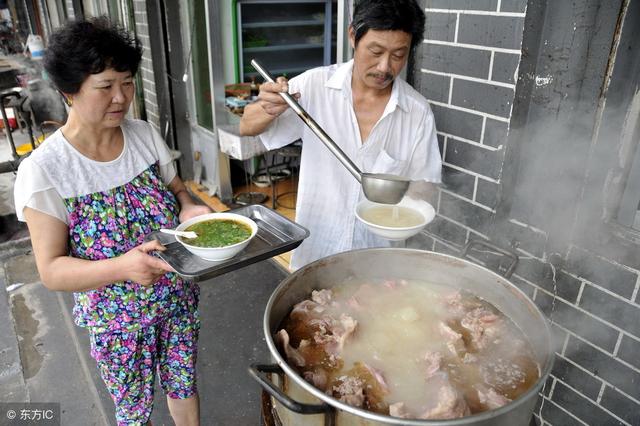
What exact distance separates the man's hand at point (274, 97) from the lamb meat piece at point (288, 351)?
1.08m

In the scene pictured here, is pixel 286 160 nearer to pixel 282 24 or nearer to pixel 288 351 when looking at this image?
pixel 282 24

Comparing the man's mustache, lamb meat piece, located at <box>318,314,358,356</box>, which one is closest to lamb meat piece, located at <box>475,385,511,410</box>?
lamb meat piece, located at <box>318,314,358,356</box>

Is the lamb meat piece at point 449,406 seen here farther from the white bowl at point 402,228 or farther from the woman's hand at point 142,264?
the woman's hand at point 142,264

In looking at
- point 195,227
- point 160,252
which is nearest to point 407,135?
point 195,227

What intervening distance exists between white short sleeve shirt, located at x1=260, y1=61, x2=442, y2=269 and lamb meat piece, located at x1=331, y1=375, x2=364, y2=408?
36.2 inches

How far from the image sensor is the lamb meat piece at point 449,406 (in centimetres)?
143

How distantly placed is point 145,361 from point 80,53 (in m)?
1.46

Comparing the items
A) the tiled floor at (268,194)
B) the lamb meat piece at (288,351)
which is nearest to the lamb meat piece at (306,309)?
the lamb meat piece at (288,351)

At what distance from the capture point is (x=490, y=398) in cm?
154

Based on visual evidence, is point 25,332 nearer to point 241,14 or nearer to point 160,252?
point 160,252

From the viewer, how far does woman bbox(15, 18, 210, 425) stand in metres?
1.82

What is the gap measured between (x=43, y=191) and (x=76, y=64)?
21.0 inches

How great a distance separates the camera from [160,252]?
1.91 metres

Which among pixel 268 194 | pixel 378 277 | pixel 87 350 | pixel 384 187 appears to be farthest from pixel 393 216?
pixel 268 194
